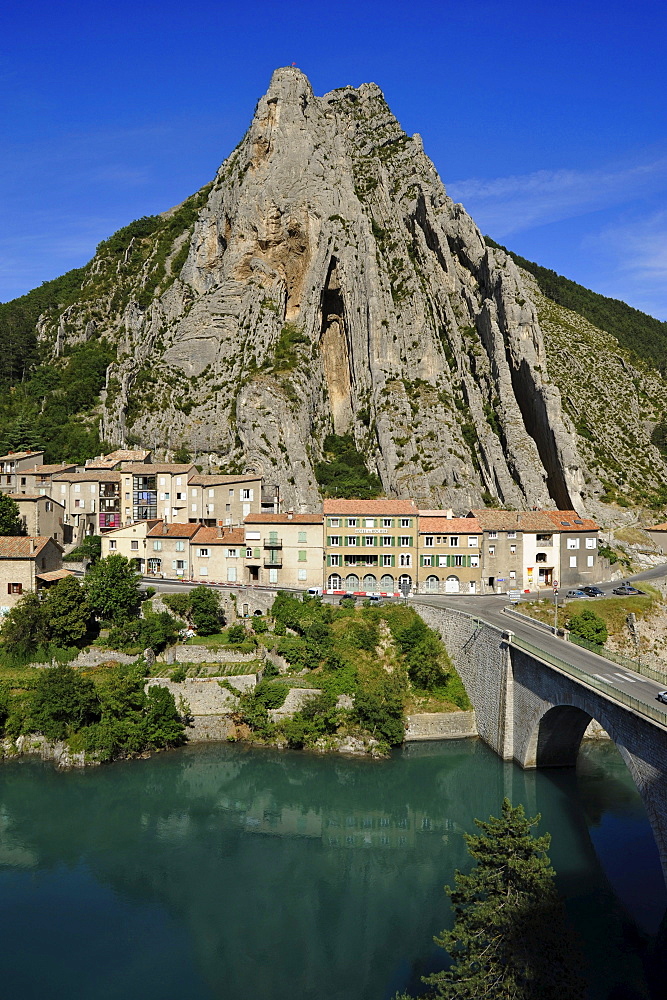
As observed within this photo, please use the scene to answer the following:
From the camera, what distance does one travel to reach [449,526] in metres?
60.8

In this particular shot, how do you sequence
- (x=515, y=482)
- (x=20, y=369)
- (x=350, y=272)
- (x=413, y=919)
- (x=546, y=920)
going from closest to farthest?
(x=546, y=920), (x=413, y=919), (x=515, y=482), (x=350, y=272), (x=20, y=369)

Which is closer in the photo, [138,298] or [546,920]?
[546,920]

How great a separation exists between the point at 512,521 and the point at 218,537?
25949mm

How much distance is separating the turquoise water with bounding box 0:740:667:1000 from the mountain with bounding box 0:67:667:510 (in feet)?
158

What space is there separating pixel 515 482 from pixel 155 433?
47.1 metres

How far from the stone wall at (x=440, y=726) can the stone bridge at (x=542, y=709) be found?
777 millimetres

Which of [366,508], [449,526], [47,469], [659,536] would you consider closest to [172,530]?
[366,508]

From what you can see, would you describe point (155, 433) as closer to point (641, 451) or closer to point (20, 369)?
point (20, 369)

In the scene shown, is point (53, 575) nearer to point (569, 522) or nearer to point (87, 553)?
point (87, 553)

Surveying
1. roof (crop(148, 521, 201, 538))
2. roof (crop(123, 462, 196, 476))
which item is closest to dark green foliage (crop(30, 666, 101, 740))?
roof (crop(148, 521, 201, 538))

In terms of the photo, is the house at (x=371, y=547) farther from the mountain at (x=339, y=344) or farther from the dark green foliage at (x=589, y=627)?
the mountain at (x=339, y=344)

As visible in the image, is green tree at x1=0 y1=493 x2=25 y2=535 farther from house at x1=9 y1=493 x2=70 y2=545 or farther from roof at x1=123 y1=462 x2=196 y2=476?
roof at x1=123 y1=462 x2=196 y2=476

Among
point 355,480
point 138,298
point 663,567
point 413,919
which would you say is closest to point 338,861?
point 413,919

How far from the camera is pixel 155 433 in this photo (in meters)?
93.1
